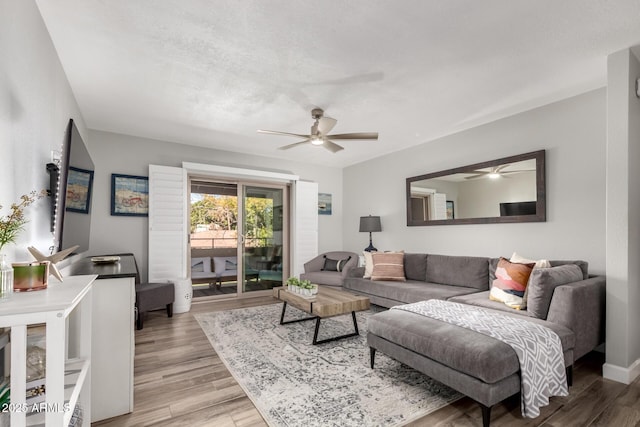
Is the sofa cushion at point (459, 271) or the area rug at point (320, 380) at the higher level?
the sofa cushion at point (459, 271)

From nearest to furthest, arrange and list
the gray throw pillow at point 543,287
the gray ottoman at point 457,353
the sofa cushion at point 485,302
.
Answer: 1. the gray ottoman at point 457,353
2. the gray throw pillow at point 543,287
3. the sofa cushion at point 485,302

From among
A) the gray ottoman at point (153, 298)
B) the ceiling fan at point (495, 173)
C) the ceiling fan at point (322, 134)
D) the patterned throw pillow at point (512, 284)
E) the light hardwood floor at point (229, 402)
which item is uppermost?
the ceiling fan at point (322, 134)

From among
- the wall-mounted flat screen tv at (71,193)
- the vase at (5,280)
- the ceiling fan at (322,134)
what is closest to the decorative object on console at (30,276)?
the vase at (5,280)

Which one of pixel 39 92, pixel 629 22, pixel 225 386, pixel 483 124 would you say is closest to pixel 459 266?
pixel 483 124

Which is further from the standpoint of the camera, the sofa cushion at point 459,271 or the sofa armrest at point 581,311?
the sofa cushion at point 459,271

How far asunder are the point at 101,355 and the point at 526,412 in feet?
8.66

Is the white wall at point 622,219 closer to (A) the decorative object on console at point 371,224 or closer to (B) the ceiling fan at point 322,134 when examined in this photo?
(B) the ceiling fan at point 322,134

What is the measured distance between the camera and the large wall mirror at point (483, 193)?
342cm

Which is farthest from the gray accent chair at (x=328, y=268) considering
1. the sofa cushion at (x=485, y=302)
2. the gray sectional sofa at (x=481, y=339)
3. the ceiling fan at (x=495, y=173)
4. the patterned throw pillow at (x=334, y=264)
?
the ceiling fan at (x=495, y=173)

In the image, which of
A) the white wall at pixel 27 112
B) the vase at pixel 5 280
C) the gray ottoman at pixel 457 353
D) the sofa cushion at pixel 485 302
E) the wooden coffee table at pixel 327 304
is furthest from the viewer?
the wooden coffee table at pixel 327 304

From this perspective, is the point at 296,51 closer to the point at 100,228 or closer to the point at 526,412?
the point at 526,412

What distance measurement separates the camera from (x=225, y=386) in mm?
2326

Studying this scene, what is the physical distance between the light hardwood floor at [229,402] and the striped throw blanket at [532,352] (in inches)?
4.6

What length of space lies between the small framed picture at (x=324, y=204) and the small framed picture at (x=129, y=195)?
3084 millimetres
